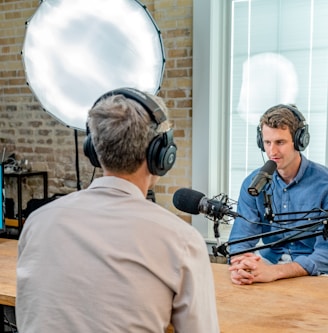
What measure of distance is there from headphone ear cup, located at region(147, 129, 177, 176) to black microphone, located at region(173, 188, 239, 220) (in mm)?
274

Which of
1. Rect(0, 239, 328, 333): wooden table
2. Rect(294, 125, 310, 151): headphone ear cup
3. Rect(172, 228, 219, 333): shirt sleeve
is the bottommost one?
Rect(0, 239, 328, 333): wooden table

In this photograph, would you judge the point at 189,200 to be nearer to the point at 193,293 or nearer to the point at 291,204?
the point at 193,293

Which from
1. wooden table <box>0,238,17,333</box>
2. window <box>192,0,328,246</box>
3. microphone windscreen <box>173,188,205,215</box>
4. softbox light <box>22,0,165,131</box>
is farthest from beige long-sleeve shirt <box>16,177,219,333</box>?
window <box>192,0,328,246</box>

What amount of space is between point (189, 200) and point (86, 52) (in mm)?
1200

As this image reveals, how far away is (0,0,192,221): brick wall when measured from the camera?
2.79 m

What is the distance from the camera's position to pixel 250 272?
1573 mm

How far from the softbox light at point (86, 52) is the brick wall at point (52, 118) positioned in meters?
0.59

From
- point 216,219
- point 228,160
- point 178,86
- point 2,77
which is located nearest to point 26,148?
point 2,77

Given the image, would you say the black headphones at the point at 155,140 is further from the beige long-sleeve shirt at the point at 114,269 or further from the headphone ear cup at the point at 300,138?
the headphone ear cup at the point at 300,138

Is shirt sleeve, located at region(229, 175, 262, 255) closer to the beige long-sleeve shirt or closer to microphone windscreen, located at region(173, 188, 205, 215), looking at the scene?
microphone windscreen, located at region(173, 188, 205, 215)

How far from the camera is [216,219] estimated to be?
1.32 meters

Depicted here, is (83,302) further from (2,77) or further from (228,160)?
(2,77)

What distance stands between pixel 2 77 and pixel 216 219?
266 centimetres

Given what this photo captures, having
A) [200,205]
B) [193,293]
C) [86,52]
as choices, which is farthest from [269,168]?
[86,52]
